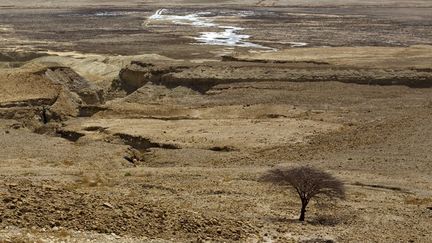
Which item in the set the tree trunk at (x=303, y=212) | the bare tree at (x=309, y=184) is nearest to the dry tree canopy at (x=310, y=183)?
the bare tree at (x=309, y=184)

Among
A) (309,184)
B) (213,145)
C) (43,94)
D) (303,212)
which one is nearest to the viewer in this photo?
(303,212)

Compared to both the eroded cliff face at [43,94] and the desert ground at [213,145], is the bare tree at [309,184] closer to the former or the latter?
the desert ground at [213,145]

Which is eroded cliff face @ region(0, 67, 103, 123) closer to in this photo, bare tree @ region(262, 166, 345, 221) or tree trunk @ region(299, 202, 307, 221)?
bare tree @ region(262, 166, 345, 221)

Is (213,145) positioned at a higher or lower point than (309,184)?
lower

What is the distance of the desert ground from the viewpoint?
14508mm

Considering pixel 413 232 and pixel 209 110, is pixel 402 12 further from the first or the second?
pixel 413 232

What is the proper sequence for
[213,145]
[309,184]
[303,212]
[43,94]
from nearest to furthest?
[303,212]
[309,184]
[213,145]
[43,94]

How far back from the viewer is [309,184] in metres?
17.4

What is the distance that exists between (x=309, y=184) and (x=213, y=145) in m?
9.70

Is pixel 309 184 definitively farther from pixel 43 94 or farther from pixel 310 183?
pixel 43 94

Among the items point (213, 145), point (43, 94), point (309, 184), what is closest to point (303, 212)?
point (309, 184)

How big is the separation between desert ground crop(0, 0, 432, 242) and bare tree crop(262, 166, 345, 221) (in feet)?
1.46

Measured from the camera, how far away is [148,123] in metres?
30.2

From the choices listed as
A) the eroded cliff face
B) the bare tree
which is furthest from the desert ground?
the bare tree
